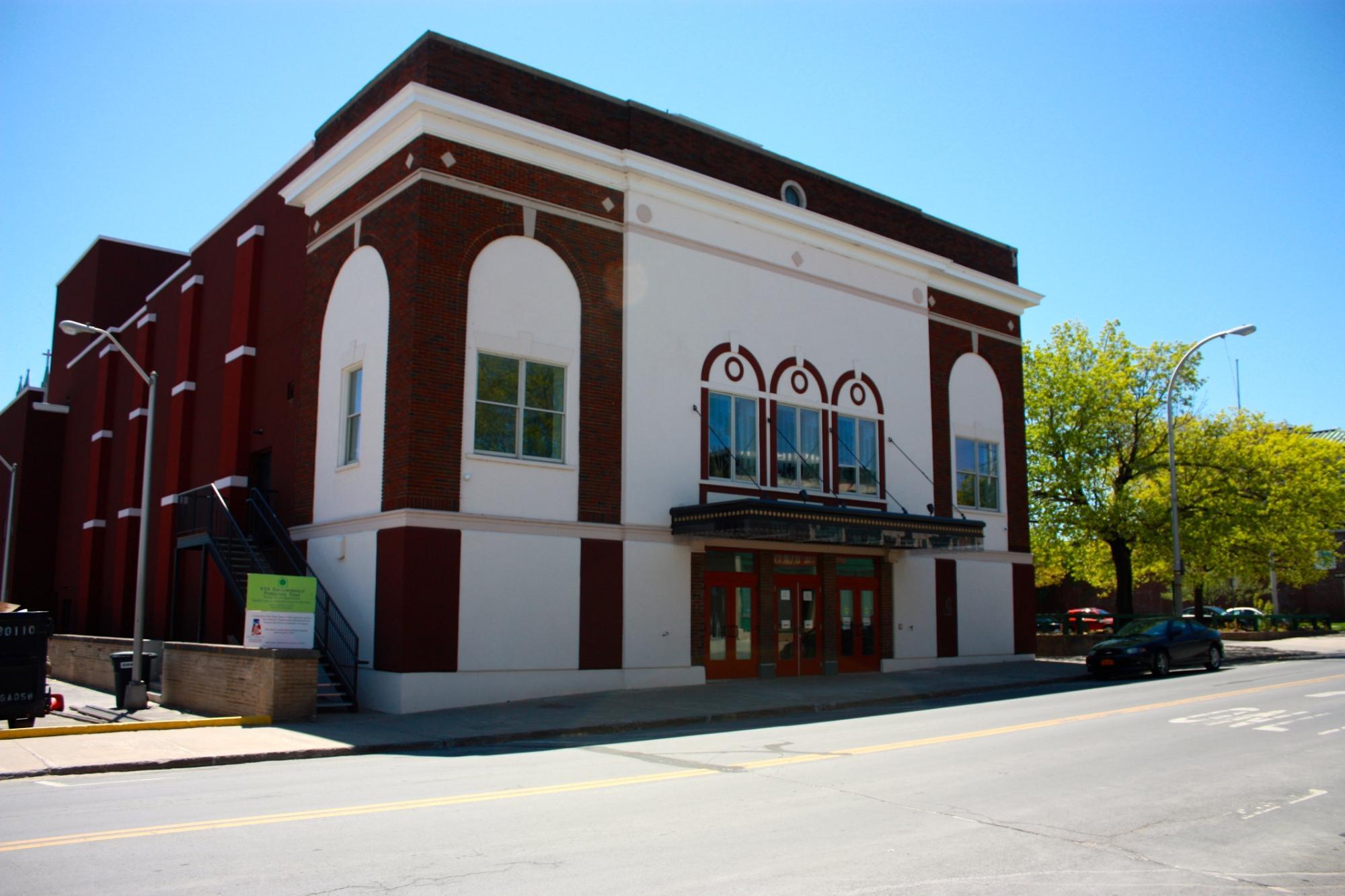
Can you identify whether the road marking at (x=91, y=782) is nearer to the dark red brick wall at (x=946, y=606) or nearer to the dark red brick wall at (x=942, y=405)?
the dark red brick wall at (x=946, y=606)

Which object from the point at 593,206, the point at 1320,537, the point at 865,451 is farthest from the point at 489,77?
the point at 1320,537

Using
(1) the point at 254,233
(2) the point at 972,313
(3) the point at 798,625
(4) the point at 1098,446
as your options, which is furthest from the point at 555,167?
(4) the point at 1098,446

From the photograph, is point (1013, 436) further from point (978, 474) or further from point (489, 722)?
point (489, 722)

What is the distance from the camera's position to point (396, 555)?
1862 centimetres

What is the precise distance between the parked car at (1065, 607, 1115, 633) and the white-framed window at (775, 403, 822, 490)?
53.2 ft

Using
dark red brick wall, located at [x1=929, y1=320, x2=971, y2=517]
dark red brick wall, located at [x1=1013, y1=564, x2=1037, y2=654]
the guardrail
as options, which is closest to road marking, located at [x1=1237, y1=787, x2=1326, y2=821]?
dark red brick wall, located at [x1=929, y1=320, x2=971, y2=517]

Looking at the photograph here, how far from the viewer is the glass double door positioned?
2420cm

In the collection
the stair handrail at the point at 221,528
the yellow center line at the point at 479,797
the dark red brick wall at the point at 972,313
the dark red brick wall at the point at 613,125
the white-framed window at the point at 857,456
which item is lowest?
the yellow center line at the point at 479,797

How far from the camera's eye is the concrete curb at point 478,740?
12.6m

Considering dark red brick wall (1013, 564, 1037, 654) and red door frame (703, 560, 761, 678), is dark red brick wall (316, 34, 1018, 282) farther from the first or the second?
dark red brick wall (1013, 564, 1037, 654)

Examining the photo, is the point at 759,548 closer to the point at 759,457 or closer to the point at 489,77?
the point at 759,457

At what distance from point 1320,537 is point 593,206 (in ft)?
102

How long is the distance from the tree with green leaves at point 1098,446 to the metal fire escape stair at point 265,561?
26.2m

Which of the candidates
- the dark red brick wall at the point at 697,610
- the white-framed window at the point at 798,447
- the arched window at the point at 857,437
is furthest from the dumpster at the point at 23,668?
the arched window at the point at 857,437
